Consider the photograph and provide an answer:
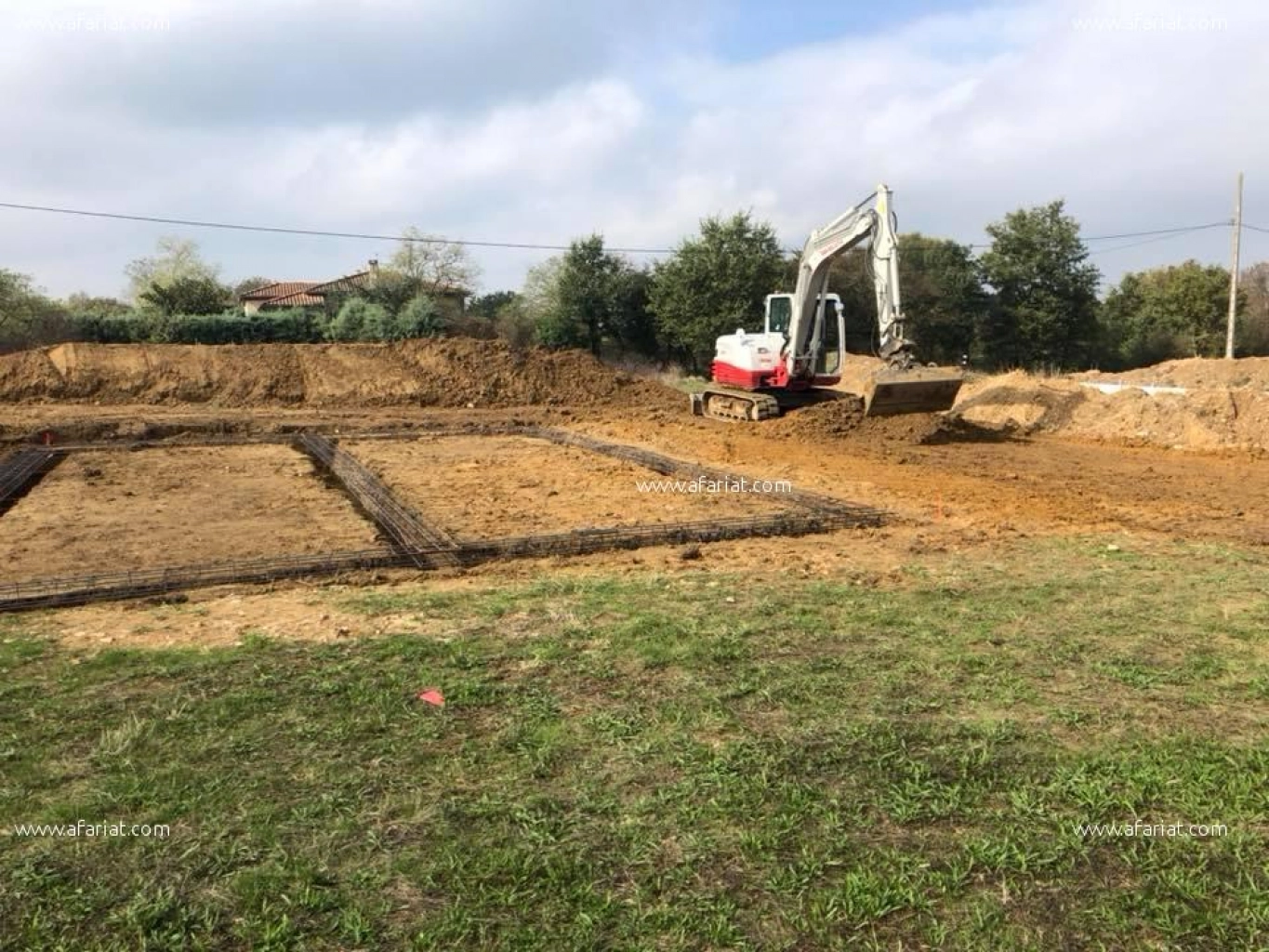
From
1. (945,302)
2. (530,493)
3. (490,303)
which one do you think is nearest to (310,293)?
(490,303)

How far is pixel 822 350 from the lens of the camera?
54.3 ft

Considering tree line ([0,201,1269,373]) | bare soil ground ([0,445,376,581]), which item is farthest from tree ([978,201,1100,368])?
bare soil ground ([0,445,376,581])

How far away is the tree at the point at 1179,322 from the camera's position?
123ft

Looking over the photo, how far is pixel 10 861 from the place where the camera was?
263 cm

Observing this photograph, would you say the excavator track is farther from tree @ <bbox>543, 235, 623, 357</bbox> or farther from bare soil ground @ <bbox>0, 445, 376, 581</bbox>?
tree @ <bbox>543, 235, 623, 357</bbox>

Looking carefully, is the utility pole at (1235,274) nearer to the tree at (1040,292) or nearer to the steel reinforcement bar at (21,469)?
the tree at (1040,292)

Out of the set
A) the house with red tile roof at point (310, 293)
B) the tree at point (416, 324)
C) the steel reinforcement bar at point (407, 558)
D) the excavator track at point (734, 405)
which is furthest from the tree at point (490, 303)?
the steel reinforcement bar at point (407, 558)

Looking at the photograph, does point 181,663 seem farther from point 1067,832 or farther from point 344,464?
point 344,464

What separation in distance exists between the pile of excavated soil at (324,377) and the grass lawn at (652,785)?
58.0 ft

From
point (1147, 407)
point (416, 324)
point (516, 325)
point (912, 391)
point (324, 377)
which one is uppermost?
point (516, 325)

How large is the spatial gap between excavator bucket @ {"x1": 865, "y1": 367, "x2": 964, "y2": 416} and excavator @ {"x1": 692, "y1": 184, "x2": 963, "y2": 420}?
0.6 inches

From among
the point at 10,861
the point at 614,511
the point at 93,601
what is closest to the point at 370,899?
the point at 10,861

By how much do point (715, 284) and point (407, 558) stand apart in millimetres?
28299

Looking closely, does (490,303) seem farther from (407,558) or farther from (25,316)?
(407,558)
